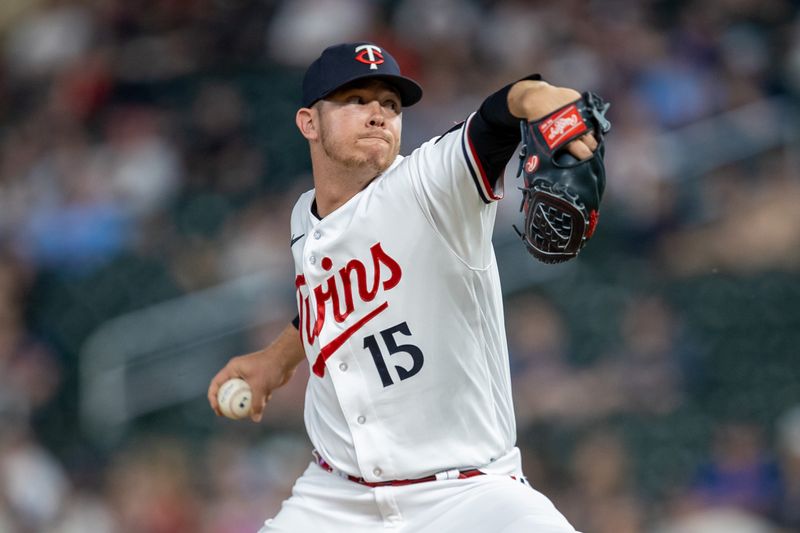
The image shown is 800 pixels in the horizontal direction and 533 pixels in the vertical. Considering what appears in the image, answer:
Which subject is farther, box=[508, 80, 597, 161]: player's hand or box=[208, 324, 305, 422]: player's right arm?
box=[208, 324, 305, 422]: player's right arm

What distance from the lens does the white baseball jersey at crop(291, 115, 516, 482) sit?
2.81 m

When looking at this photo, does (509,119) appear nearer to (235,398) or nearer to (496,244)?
(235,398)

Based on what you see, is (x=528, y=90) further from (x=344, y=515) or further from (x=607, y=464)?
(x=607, y=464)

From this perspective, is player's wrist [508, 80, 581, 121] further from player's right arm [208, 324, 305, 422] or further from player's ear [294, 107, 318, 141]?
player's right arm [208, 324, 305, 422]

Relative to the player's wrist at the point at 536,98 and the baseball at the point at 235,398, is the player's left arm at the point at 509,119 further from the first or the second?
the baseball at the point at 235,398

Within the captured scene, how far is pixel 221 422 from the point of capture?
21.7ft

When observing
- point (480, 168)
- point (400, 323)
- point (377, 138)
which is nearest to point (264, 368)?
point (400, 323)

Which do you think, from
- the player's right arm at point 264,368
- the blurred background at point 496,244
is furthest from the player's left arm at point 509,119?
the blurred background at point 496,244

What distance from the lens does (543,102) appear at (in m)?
2.32

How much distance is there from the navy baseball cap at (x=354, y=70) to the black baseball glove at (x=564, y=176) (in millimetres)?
767

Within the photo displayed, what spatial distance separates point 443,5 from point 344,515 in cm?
483

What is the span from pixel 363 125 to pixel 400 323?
1.89 ft

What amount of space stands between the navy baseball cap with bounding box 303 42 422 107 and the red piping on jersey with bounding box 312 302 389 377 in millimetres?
621


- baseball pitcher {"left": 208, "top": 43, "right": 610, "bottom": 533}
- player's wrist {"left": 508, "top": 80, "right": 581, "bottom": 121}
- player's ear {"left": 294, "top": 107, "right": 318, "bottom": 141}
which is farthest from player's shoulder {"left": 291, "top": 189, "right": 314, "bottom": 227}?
player's wrist {"left": 508, "top": 80, "right": 581, "bottom": 121}
